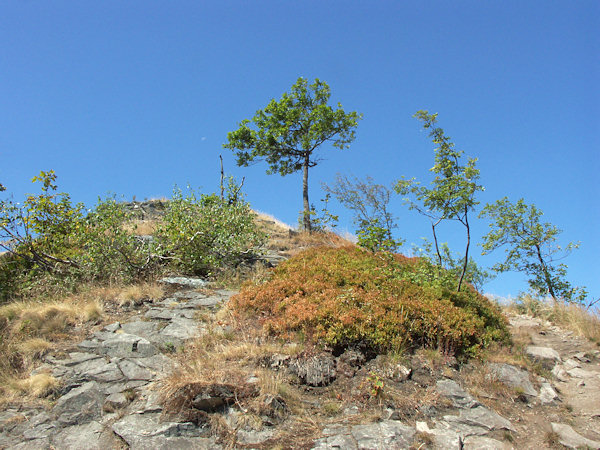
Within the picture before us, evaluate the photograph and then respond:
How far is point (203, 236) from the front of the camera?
43.6 feet

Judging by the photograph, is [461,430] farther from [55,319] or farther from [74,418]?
[55,319]

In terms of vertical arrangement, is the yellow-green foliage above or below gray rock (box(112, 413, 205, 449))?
above

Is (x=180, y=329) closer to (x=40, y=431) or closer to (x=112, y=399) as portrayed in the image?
(x=112, y=399)

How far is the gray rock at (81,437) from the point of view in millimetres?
5480

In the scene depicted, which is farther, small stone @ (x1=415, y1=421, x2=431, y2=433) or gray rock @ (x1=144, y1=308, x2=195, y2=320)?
gray rock @ (x1=144, y1=308, x2=195, y2=320)

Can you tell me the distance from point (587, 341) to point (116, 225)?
1355 centimetres

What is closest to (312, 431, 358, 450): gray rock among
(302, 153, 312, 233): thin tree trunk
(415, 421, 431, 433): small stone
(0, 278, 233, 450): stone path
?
(415, 421, 431, 433): small stone

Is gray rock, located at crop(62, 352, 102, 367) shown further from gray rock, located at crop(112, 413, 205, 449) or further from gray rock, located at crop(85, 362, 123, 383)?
gray rock, located at crop(112, 413, 205, 449)

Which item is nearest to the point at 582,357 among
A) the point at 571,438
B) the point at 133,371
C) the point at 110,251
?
the point at 571,438

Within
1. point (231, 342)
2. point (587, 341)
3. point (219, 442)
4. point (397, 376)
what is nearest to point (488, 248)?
point (587, 341)

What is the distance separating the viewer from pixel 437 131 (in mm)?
10664

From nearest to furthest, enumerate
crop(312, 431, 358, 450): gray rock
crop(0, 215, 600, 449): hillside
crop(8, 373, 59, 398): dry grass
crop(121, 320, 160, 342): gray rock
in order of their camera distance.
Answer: crop(312, 431, 358, 450): gray rock < crop(0, 215, 600, 449): hillside < crop(8, 373, 59, 398): dry grass < crop(121, 320, 160, 342): gray rock

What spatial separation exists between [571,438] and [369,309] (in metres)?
3.84

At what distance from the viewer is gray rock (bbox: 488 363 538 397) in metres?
7.48
